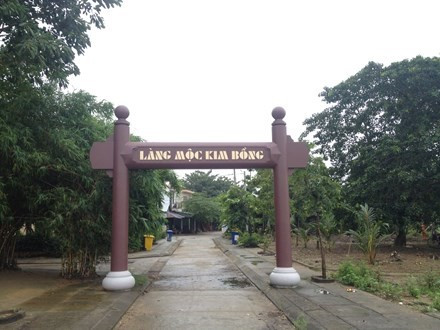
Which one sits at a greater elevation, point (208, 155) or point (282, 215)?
point (208, 155)

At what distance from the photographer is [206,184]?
6981 cm

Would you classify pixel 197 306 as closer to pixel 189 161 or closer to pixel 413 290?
pixel 189 161

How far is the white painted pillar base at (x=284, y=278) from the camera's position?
10055mm

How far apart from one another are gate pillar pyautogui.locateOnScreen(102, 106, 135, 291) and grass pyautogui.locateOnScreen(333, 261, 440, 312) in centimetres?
Answer: 544

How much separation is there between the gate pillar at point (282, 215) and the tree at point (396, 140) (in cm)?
903

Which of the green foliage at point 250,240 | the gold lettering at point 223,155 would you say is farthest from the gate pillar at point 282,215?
the green foliage at point 250,240

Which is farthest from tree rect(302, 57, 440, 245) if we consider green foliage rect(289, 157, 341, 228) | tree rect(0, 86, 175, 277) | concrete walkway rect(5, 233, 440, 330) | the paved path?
tree rect(0, 86, 175, 277)

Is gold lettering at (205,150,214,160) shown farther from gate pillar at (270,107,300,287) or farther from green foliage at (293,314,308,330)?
green foliage at (293,314,308,330)

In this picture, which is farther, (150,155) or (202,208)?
(202,208)

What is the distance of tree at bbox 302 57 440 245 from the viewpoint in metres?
18.1

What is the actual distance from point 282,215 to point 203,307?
134 inches

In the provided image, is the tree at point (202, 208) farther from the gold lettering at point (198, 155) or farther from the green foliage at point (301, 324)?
the green foliage at point (301, 324)

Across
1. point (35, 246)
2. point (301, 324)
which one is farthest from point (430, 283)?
point (35, 246)

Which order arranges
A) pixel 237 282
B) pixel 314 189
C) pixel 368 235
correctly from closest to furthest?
pixel 314 189, pixel 237 282, pixel 368 235
